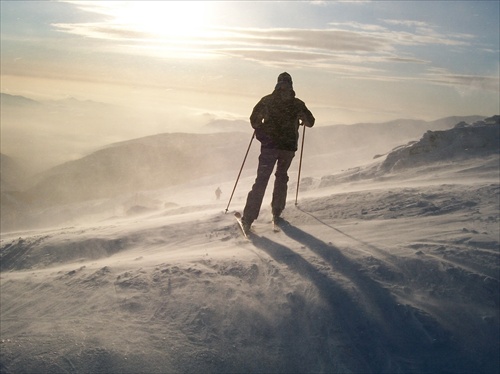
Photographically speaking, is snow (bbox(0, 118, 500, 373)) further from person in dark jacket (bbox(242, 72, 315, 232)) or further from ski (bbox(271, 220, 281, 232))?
person in dark jacket (bbox(242, 72, 315, 232))

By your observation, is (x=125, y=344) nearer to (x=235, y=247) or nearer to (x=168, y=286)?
(x=168, y=286)

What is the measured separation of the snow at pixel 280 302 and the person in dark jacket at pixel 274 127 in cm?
63

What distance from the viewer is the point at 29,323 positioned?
5539 millimetres

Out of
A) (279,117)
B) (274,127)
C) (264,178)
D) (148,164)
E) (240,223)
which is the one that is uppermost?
(279,117)

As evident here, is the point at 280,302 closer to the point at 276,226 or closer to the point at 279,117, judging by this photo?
the point at 276,226

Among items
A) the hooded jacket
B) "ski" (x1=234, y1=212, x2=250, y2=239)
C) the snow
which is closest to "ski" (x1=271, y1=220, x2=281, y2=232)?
the snow

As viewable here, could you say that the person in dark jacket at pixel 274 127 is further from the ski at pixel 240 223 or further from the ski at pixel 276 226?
the ski at pixel 276 226

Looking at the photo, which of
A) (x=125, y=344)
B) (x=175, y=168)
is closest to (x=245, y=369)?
(x=125, y=344)

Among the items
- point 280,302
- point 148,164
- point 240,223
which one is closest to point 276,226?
point 240,223

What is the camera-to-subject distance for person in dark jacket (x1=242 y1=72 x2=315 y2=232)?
8.26 metres

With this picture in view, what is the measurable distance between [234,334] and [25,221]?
52.2 m

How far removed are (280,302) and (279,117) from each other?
3.94m

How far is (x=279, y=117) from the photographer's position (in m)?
8.29

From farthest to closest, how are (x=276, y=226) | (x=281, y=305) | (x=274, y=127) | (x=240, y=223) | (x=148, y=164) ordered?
(x=148, y=164), (x=240, y=223), (x=276, y=226), (x=274, y=127), (x=281, y=305)
